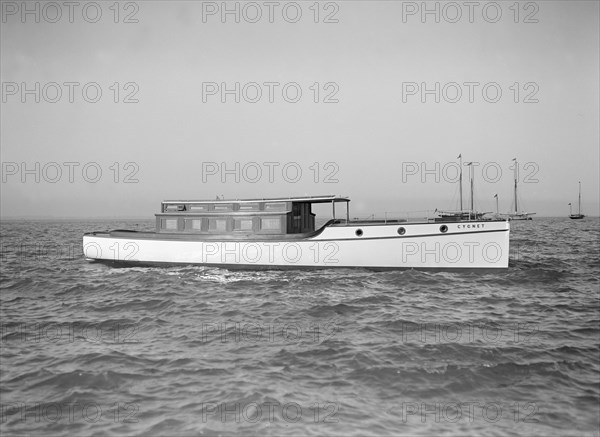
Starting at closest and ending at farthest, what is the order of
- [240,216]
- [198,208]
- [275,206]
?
[275,206] → [240,216] → [198,208]

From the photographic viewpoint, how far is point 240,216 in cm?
2581

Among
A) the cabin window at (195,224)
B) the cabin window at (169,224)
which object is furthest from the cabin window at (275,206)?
the cabin window at (169,224)

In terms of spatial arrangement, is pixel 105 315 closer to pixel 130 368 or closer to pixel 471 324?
pixel 130 368

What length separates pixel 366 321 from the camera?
47.3 feet

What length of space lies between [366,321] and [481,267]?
12.4 m

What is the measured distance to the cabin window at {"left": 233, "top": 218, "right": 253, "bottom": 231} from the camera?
25.6m

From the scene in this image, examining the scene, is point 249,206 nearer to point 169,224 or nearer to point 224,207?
point 224,207

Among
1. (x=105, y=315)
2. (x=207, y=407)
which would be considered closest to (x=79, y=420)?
(x=207, y=407)

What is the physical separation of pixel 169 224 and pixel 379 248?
1416 centimetres

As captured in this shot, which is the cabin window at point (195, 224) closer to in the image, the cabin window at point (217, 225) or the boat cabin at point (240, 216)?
the boat cabin at point (240, 216)

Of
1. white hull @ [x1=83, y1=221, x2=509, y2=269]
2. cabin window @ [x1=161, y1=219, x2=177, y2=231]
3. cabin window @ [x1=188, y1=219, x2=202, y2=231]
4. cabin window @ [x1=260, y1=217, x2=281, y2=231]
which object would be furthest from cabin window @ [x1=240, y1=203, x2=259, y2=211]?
cabin window @ [x1=161, y1=219, x2=177, y2=231]

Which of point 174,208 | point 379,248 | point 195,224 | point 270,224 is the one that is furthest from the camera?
point 174,208

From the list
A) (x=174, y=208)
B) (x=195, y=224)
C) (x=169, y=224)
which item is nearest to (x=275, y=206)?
(x=195, y=224)

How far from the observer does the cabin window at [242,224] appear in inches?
1009
